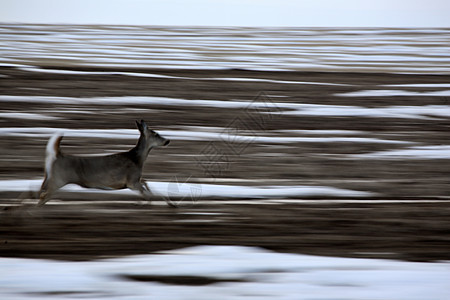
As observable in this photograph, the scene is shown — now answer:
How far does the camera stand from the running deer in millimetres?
5027

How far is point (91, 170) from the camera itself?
5141 mm

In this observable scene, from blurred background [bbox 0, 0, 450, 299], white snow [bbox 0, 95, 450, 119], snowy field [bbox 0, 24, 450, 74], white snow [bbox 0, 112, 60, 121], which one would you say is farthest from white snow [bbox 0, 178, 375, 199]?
snowy field [bbox 0, 24, 450, 74]

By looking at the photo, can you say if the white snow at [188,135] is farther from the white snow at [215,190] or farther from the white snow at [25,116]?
the white snow at [215,190]

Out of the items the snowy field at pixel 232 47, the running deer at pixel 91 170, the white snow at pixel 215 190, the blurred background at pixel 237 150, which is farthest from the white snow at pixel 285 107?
the running deer at pixel 91 170

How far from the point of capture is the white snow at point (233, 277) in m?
4.10

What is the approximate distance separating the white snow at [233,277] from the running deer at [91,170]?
0.69 meters

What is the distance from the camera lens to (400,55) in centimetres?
1905

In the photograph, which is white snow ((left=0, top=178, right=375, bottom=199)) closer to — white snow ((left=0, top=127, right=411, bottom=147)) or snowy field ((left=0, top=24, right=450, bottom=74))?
white snow ((left=0, top=127, right=411, bottom=147))

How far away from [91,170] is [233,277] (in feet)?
4.38

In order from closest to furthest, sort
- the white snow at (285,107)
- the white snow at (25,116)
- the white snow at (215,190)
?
the white snow at (215,190), the white snow at (25,116), the white snow at (285,107)

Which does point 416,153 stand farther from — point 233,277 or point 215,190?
point 233,277

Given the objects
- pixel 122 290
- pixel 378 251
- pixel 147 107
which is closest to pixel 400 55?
pixel 147 107

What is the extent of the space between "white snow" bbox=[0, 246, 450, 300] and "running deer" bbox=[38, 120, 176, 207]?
0.69m

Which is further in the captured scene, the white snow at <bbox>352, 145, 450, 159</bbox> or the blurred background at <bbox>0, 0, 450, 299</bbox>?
the white snow at <bbox>352, 145, 450, 159</bbox>
